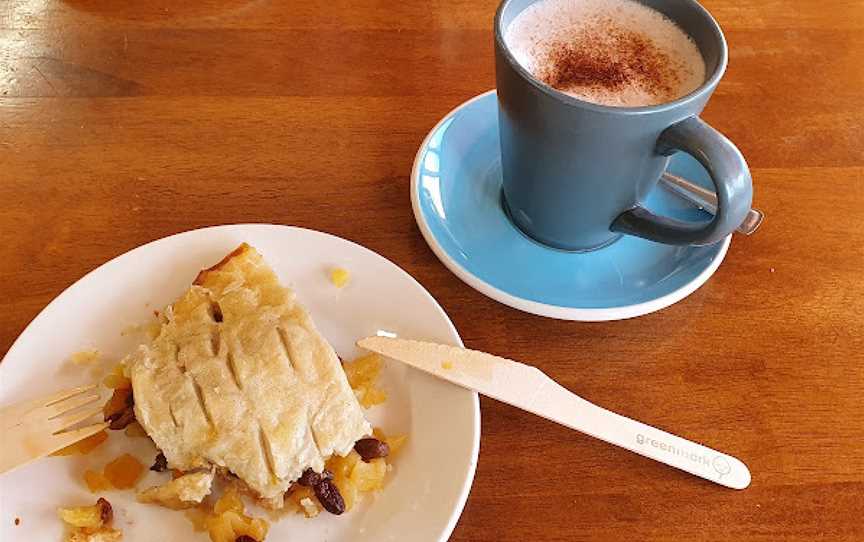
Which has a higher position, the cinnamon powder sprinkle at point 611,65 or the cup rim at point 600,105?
the cup rim at point 600,105

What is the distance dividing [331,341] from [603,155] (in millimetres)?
353

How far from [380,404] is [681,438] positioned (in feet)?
1.03

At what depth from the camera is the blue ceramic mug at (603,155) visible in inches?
31.9

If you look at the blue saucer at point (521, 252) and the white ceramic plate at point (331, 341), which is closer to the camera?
the white ceramic plate at point (331, 341)

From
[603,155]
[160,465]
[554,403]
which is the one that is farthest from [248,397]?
[603,155]

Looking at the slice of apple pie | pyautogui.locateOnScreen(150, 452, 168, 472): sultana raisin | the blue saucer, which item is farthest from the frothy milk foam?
pyautogui.locateOnScreen(150, 452, 168, 472): sultana raisin

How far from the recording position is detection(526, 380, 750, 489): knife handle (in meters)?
0.81

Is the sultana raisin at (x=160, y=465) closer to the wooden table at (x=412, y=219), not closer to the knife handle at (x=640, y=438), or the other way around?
the wooden table at (x=412, y=219)

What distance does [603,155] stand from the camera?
0.86 metres

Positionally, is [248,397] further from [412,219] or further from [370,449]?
[412,219]

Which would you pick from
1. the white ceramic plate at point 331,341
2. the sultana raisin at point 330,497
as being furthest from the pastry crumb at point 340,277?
the sultana raisin at point 330,497

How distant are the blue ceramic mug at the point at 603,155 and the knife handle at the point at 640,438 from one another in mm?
216

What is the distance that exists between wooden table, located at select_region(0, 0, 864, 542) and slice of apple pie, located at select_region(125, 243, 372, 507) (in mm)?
166

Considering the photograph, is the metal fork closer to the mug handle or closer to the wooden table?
A: the wooden table
